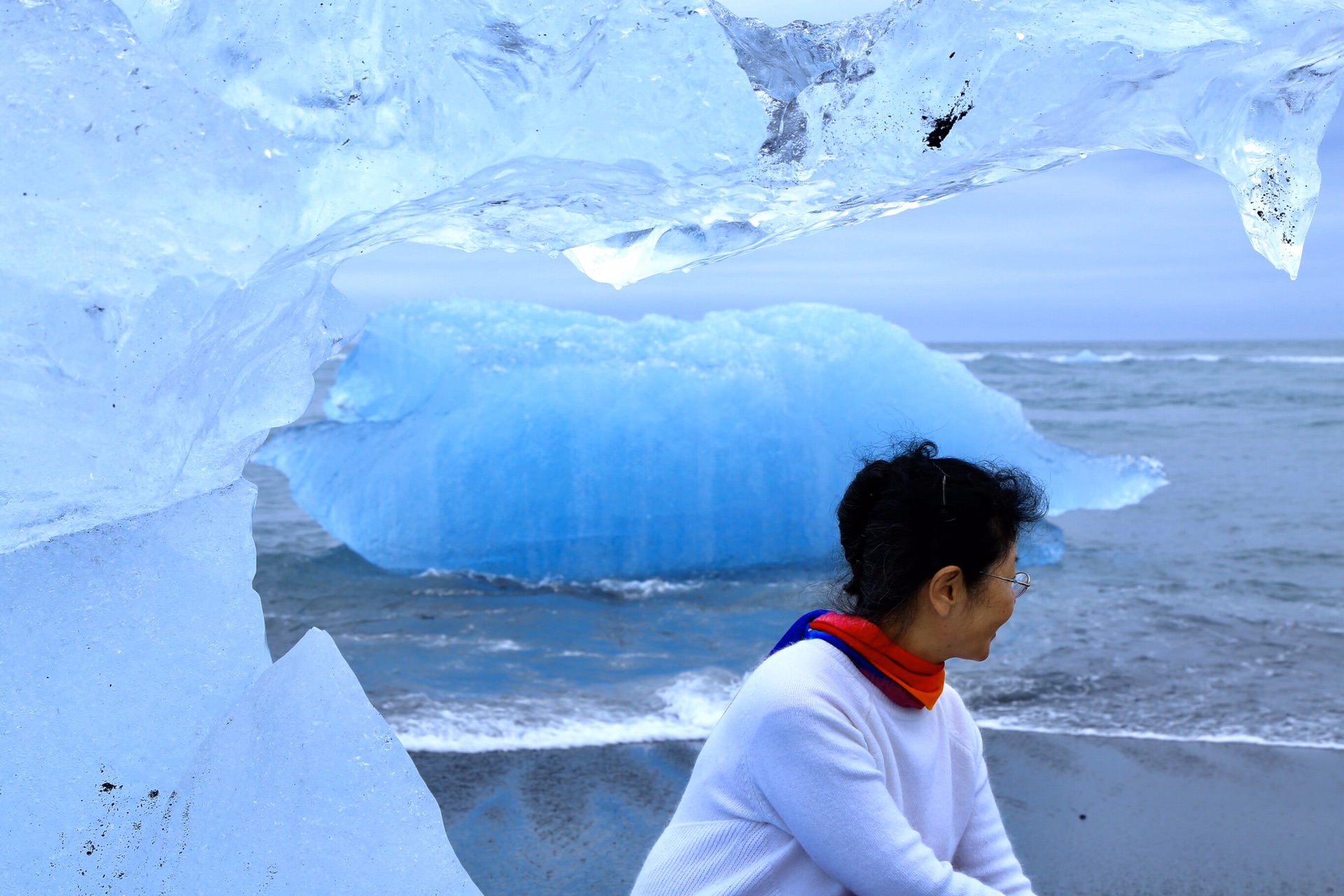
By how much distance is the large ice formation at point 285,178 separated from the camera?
145 centimetres

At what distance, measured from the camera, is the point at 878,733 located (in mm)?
1498

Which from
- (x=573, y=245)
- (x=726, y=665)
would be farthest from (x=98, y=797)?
(x=726, y=665)

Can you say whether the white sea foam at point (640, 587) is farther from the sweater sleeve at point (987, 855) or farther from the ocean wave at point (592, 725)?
the sweater sleeve at point (987, 855)

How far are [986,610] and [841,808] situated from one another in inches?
14.2

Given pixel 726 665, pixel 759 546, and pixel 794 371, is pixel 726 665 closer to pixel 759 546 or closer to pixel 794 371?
pixel 759 546

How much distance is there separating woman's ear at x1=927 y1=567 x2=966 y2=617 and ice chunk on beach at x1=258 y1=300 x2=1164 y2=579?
561cm

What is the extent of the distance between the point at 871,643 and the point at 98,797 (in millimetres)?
1162

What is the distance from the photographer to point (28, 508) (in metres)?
1.53

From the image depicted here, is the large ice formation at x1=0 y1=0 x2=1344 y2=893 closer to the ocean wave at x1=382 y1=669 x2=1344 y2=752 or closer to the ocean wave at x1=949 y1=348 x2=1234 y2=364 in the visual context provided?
the ocean wave at x1=382 y1=669 x2=1344 y2=752

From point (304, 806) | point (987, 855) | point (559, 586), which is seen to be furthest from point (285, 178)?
point (559, 586)

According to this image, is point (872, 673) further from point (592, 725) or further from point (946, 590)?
point (592, 725)

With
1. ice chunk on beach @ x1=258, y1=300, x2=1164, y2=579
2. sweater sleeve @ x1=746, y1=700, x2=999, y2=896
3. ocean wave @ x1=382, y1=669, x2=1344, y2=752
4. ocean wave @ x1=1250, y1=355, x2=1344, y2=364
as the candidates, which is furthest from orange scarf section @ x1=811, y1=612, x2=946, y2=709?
ocean wave @ x1=1250, y1=355, x2=1344, y2=364

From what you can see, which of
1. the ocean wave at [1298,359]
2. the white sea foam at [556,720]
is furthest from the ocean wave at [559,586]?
the ocean wave at [1298,359]

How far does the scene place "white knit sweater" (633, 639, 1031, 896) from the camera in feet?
4.59
